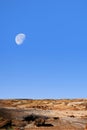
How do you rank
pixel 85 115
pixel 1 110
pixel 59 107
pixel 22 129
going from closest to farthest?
pixel 22 129 < pixel 1 110 < pixel 85 115 < pixel 59 107

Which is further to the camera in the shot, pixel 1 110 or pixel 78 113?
pixel 78 113

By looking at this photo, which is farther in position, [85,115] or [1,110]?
[85,115]

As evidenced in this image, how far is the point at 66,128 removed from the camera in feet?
105

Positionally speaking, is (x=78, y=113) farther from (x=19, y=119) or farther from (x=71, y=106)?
(x=19, y=119)

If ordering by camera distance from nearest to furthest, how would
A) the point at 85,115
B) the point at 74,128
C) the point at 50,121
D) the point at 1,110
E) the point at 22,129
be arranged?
the point at 22,129, the point at 74,128, the point at 50,121, the point at 1,110, the point at 85,115

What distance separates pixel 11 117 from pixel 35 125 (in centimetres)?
516

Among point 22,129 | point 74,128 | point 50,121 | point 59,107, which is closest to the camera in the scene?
point 22,129

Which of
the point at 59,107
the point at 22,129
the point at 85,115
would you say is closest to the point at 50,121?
the point at 22,129

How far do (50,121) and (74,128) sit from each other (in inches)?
158

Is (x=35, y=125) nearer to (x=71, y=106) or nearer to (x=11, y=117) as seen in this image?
(x=11, y=117)

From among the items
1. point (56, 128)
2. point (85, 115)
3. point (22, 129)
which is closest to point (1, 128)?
point (22, 129)

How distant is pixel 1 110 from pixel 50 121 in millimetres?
6200

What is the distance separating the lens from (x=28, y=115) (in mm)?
38312

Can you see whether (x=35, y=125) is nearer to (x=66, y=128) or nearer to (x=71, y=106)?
(x=66, y=128)
